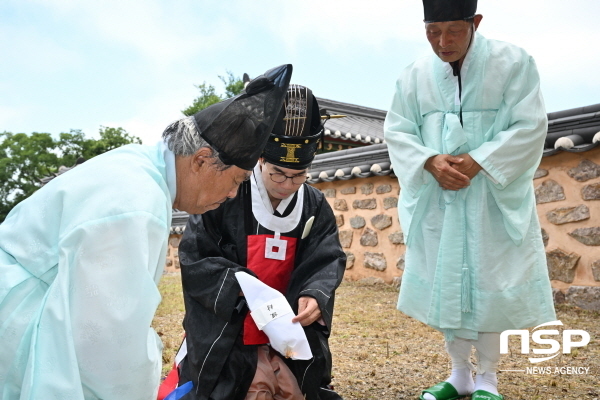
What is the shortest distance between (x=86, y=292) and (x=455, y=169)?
211cm

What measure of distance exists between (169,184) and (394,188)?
558 centimetres

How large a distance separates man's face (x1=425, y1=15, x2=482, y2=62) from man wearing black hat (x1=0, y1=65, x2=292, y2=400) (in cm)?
184

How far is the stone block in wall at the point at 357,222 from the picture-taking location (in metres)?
7.49

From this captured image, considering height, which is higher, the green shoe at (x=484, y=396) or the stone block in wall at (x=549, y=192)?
the stone block in wall at (x=549, y=192)

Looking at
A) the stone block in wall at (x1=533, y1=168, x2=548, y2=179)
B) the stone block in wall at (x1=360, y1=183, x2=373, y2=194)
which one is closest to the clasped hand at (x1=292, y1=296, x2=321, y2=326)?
the stone block in wall at (x1=533, y1=168, x2=548, y2=179)

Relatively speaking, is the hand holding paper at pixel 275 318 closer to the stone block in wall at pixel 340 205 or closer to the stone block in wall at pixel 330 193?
the stone block in wall at pixel 340 205

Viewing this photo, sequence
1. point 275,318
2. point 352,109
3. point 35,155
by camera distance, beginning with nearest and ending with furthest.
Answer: point 275,318 → point 352,109 → point 35,155

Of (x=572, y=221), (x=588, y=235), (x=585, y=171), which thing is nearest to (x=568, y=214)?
(x=572, y=221)

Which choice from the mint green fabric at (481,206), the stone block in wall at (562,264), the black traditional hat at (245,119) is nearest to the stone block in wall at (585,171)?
the stone block in wall at (562,264)

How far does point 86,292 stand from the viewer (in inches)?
53.8

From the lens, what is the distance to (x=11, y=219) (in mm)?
1669

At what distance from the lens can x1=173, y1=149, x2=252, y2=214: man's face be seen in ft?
5.80

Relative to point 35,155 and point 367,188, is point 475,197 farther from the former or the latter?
point 35,155

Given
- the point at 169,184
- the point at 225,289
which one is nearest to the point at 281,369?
the point at 225,289
